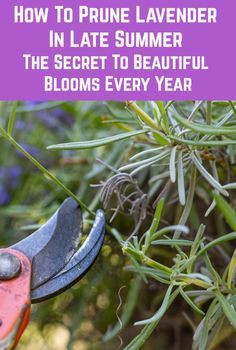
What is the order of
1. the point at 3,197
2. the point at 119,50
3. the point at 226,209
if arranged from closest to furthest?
1. the point at 226,209
2. the point at 119,50
3. the point at 3,197

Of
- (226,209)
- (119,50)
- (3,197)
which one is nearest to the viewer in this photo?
(226,209)

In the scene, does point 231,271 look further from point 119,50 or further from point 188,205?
point 119,50

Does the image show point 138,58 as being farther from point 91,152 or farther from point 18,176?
point 18,176

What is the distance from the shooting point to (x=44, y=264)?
457 mm

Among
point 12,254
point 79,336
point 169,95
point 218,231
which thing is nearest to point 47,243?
point 12,254

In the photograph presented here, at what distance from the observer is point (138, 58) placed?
51 cm

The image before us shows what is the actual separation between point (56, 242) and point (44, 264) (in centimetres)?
2

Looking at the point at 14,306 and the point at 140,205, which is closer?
the point at 14,306

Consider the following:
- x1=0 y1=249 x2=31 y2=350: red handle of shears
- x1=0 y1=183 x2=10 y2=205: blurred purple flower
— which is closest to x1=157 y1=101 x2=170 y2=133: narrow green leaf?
x1=0 y1=249 x2=31 y2=350: red handle of shears

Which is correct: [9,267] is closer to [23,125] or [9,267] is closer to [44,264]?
[44,264]

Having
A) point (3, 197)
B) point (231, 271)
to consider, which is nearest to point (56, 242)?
point (231, 271)

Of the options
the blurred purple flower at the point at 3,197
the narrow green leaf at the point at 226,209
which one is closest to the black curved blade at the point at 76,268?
the narrow green leaf at the point at 226,209

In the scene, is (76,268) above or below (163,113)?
below

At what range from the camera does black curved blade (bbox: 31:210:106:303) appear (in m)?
0.44
